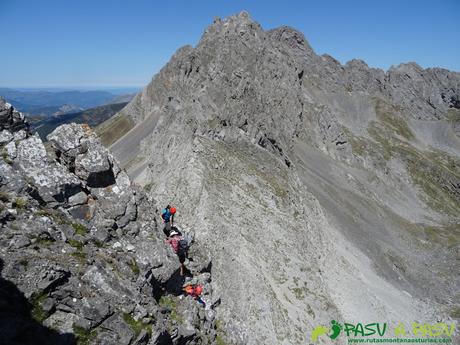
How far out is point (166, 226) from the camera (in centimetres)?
2423

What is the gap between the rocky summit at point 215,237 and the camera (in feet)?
47.5

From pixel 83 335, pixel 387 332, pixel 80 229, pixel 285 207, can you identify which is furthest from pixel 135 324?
pixel 387 332

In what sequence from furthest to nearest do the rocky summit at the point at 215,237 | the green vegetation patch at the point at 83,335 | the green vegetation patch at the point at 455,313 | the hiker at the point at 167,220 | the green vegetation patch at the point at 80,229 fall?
1. the green vegetation patch at the point at 455,313
2. the hiker at the point at 167,220
3. the green vegetation patch at the point at 80,229
4. the rocky summit at the point at 215,237
5. the green vegetation patch at the point at 83,335

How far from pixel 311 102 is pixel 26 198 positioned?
362ft

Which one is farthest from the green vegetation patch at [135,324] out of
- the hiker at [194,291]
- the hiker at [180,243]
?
the hiker at [180,243]

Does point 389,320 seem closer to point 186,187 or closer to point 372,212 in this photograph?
point 186,187

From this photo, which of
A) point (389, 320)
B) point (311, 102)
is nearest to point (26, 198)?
point (389, 320)

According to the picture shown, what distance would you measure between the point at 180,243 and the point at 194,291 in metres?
3.20

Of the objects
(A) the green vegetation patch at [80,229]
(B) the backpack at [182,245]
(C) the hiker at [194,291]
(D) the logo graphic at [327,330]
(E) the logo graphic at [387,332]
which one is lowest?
(E) the logo graphic at [387,332]

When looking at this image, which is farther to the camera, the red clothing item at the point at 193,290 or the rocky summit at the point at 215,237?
the red clothing item at the point at 193,290

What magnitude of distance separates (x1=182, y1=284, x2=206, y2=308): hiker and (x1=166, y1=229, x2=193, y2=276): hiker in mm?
1116

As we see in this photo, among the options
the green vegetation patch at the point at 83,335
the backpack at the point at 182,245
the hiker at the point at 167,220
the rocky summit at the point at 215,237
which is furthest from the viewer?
the hiker at the point at 167,220

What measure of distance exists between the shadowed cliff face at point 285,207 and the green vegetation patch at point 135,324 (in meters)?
7.65

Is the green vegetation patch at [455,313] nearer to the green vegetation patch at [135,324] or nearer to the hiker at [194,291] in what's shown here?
the hiker at [194,291]
